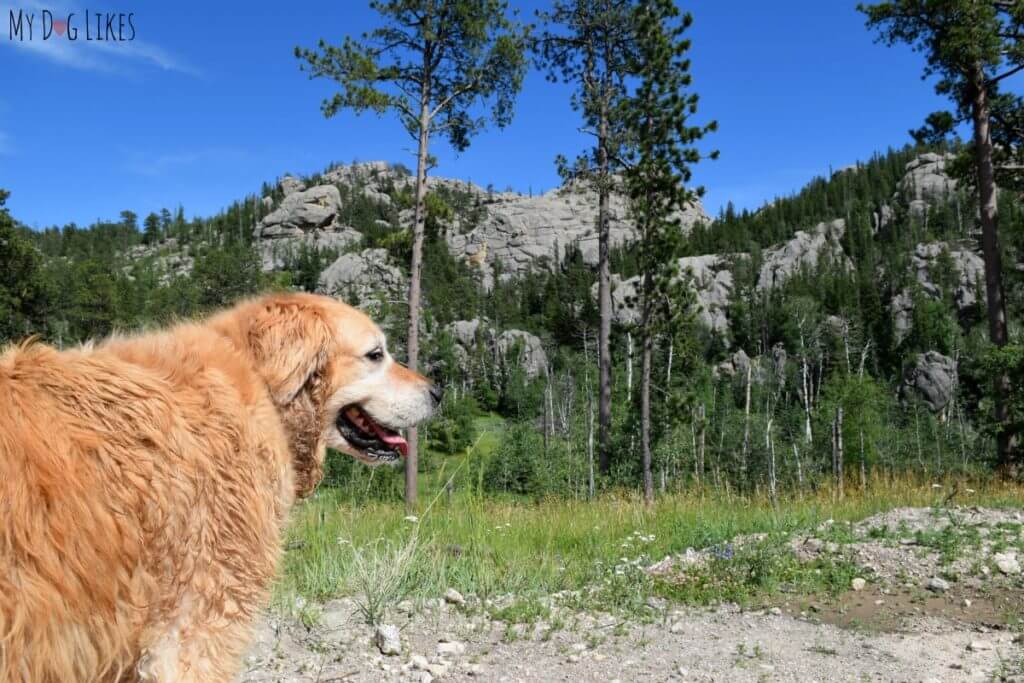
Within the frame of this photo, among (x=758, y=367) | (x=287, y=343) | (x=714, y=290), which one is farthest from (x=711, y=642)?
(x=714, y=290)

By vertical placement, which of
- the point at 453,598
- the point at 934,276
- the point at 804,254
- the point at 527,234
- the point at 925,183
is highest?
the point at 925,183

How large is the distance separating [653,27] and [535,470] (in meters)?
33.5

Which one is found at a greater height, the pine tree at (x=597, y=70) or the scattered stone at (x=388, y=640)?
the pine tree at (x=597, y=70)

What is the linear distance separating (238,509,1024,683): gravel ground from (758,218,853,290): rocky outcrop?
392 feet

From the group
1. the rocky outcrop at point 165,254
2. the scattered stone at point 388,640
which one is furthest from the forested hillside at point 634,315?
the scattered stone at point 388,640

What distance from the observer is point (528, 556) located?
5992 mm

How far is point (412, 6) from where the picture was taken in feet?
53.9

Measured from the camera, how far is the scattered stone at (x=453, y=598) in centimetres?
480

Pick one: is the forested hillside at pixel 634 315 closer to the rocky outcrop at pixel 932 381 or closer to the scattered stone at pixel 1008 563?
the rocky outcrop at pixel 932 381

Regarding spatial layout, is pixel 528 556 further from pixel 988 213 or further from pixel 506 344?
pixel 506 344

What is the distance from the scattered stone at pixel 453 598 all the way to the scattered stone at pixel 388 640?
2.56ft

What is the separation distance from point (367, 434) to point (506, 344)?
104m

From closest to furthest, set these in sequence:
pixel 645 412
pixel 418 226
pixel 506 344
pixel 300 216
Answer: pixel 418 226 < pixel 645 412 < pixel 506 344 < pixel 300 216

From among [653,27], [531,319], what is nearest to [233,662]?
[653,27]
